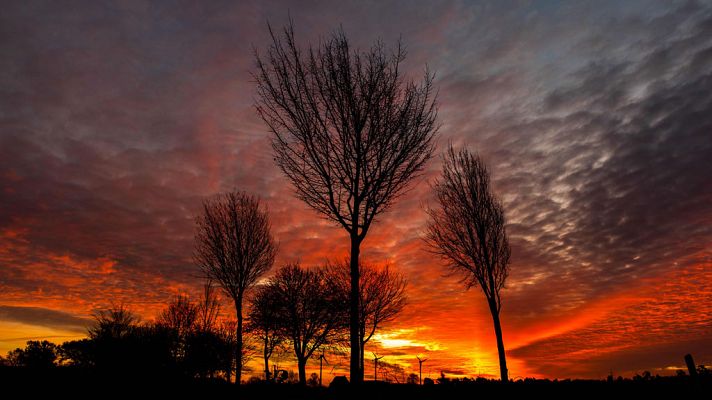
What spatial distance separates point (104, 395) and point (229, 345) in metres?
27.8

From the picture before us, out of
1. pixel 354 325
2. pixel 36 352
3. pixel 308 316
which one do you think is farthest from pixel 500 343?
pixel 36 352

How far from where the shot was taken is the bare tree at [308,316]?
3523cm

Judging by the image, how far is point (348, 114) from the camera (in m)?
13.9

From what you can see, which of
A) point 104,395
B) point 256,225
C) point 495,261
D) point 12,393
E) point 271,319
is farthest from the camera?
point 271,319

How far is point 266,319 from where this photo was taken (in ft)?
117

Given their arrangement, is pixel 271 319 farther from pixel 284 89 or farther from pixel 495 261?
pixel 284 89

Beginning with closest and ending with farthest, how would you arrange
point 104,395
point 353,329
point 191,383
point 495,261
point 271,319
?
point 104,395, point 353,329, point 191,383, point 495,261, point 271,319

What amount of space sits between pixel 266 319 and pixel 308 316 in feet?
11.6

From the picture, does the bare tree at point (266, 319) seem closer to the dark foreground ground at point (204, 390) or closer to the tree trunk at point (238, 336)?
the tree trunk at point (238, 336)

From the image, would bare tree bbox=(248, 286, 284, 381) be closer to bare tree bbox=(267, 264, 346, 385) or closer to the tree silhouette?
bare tree bbox=(267, 264, 346, 385)

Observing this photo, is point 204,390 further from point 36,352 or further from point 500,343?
point 36,352

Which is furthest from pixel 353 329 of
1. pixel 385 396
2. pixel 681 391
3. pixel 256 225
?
pixel 256 225

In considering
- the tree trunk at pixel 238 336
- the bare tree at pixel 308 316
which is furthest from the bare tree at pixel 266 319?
the tree trunk at pixel 238 336

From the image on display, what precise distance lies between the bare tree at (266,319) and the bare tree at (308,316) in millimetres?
280
